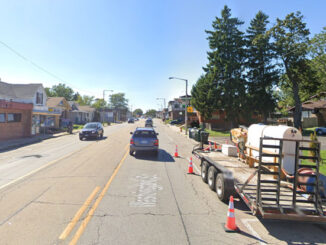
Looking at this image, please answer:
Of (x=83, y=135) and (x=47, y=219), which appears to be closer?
(x=47, y=219)

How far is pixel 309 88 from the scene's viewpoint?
3183cm

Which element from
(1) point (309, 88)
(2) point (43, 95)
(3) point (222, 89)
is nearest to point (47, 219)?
(3) point (222, 89)

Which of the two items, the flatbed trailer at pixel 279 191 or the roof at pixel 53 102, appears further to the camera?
the roof at pixel 53 102

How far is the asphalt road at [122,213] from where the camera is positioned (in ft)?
12.9

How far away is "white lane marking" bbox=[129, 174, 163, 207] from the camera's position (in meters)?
5.51

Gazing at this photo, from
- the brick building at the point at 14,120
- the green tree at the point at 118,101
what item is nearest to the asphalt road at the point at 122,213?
the brick building at the point at 14,120

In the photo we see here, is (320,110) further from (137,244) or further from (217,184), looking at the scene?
(137,244)

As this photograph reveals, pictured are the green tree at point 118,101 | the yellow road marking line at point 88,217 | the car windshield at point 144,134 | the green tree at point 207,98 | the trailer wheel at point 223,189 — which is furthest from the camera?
the green tree at point 118,101

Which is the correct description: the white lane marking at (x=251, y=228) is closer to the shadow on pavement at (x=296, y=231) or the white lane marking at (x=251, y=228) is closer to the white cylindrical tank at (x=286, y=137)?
the shadow on pavement at (x=296, y=231)

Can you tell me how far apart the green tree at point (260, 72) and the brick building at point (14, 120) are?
2815cm

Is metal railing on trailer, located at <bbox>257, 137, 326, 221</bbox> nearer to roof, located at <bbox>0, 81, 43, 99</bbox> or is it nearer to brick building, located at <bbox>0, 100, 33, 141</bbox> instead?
brick building, located at <bbox>0, 100, 33, 141</bbox>

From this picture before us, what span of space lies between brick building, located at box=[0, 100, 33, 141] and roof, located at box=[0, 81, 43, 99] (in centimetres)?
614

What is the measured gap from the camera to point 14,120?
21.9 meters

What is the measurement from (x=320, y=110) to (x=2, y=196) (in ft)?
143
